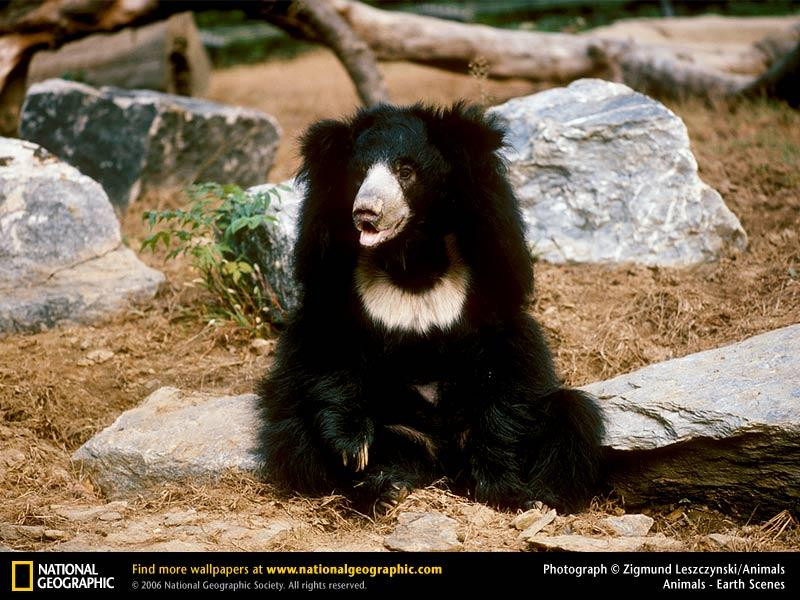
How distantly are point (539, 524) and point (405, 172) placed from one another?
125 cm

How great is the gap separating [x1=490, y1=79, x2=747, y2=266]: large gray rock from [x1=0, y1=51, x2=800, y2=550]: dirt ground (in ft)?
0.43

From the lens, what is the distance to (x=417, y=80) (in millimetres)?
9930

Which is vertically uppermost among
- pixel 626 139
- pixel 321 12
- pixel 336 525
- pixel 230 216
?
pixel 321 12

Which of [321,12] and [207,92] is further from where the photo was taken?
[207,92]

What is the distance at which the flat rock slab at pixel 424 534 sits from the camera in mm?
3051

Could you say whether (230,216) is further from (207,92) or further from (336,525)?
(207,92)

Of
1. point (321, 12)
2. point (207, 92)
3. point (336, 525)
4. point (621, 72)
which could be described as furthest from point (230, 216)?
point (207, 92)

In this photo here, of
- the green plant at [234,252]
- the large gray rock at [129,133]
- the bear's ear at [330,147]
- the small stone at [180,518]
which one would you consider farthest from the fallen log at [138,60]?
the small stone at [180,518]

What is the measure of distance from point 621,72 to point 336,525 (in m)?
5.93

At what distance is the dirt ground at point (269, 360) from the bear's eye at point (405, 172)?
1082 millimetres

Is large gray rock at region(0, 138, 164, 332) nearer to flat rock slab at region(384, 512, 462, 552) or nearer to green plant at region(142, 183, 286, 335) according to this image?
green plant at region(142, 183, 286, 335)

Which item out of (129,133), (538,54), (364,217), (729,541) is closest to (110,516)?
(364,217)

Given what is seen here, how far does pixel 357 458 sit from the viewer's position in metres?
3.45
